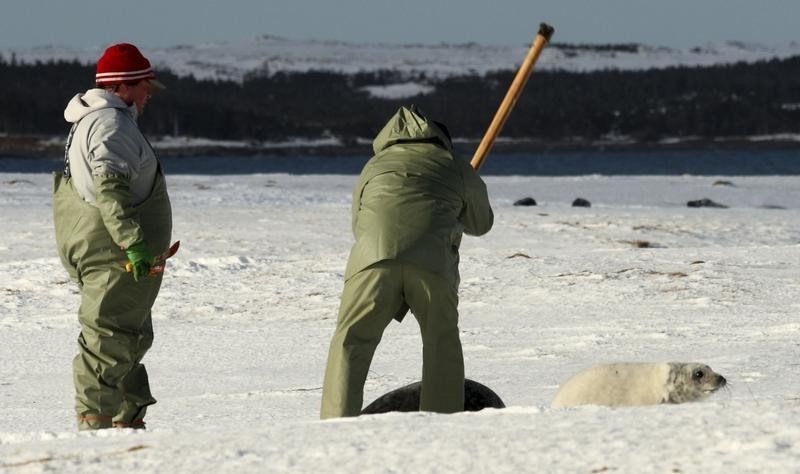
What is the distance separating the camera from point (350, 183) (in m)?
25.6

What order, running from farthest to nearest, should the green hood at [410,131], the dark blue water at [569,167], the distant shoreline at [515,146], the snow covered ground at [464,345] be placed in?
1. the distant shoreline at [515,146]
2. the dark blue water at [569,167]
3. the green hood at [410,131]
4. the snow covered ground at [464,345]

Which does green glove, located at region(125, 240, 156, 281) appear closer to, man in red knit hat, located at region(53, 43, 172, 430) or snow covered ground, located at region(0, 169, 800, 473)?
man in red knit hat, located at region(53, 43, 172, 430)

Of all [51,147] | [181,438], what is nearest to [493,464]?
[181,438]

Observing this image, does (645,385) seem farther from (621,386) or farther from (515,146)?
(515,146)

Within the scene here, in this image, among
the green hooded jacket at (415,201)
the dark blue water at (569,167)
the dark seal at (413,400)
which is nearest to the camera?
the green hooded jacket at (415,201)

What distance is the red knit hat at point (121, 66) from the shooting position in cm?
511

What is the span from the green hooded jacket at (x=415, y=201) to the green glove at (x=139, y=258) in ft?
2.35

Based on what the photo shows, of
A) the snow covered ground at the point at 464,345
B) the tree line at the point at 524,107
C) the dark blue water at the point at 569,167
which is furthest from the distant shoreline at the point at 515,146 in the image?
the snow covered ground at the point at 464,345

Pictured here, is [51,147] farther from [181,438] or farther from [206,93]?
[181,438]

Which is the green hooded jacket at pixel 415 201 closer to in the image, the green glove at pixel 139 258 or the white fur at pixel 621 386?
the green glove at pixel 139 258

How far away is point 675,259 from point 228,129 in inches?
6192

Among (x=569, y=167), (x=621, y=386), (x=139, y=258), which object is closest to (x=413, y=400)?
(x=621, y=386)

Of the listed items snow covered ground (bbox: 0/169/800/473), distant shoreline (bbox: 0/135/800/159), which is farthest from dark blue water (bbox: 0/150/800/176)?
snow covered ground (bbox: 0/169/800/473)

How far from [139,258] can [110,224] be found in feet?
0.50
